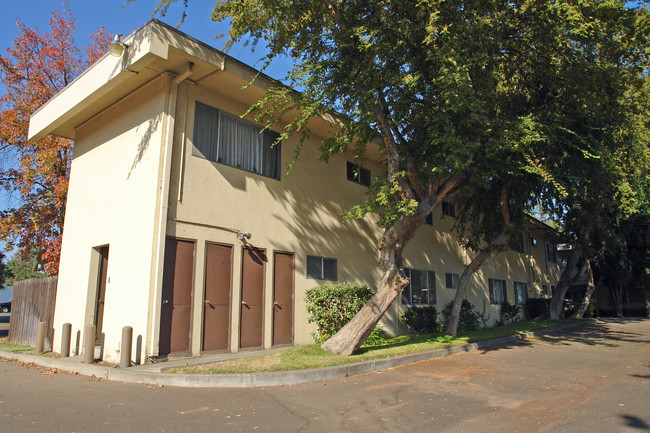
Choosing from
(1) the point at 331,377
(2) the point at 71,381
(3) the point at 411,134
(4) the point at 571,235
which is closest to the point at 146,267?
(2) the point at 71,381

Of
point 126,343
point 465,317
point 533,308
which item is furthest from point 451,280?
point 126,343

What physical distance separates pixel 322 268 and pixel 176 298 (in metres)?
4.64

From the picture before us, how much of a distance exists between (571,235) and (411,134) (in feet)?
49.1

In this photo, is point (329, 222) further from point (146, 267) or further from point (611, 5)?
point (611, 5)

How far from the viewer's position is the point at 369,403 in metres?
6.02

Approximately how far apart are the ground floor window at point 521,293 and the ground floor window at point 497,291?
169 centimetres

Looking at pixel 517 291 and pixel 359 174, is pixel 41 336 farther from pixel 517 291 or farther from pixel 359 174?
pixel 517 291

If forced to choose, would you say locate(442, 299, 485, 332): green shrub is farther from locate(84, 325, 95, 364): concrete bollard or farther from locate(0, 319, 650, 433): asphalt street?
locate(84, 325, 95, 364): concrete bollard

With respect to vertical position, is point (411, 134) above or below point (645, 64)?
below

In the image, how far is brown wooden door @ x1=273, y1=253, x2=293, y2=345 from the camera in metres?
10.9

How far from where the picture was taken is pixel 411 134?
11242 millimetres

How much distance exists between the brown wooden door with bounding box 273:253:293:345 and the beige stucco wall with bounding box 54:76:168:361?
11.1ft

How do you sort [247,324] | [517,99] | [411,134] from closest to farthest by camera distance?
[247,324] < [411,134] < [517,99]

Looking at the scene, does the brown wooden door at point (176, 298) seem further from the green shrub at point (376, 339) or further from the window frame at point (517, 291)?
the window frame at point (517, 291)
